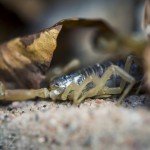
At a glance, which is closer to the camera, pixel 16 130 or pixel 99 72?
pixel 16 130

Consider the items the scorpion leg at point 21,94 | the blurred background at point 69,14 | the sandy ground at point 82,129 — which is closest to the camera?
the sandy ground at point 82,129


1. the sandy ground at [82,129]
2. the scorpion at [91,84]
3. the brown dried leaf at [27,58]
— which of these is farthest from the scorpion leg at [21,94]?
the sandy ground at [82,129]

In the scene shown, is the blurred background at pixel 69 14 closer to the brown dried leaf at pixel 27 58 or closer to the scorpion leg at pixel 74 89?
the brown dried leaf at pixel 27 58

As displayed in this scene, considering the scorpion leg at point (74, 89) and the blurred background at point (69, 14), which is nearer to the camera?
the scorpion leg at point (74, 89)

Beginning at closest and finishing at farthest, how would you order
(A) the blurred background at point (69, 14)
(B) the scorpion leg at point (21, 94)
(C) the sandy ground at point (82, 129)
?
(C) the sandy ground at point (82, 129) < (B) the scorpion leg at point (21, 94) < (A) the blurred background at point (69, 14)

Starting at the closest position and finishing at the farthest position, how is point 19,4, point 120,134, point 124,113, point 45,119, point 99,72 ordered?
1. point 120,134
2. point 124,113
3. point 45,119
4. point 99,72
5. point 19,4

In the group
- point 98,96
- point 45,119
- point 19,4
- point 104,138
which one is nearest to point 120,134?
point 104,138

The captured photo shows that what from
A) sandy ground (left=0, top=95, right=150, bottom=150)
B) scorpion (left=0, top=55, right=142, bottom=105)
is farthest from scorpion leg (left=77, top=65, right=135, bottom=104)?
sandy ground (left=0, top=95, right=150, bottom=150)

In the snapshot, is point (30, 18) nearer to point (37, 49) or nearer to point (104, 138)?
point (37, 49)
